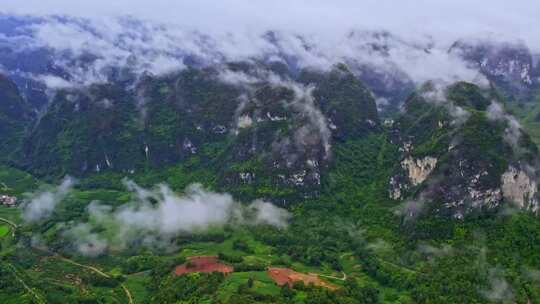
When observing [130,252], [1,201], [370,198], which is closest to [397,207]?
[370,198]

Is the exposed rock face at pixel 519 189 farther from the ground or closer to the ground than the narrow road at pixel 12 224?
farther from the ground

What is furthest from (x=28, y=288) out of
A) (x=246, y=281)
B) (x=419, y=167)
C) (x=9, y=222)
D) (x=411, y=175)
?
(x=419, y=167)

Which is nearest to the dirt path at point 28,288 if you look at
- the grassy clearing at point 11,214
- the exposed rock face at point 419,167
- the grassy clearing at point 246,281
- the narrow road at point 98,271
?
the narrow road at point 98,271

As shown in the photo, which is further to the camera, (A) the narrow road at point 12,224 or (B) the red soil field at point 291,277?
(A) the narrow road at point 12,224

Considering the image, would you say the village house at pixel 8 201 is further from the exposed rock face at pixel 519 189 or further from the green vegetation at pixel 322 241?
the exposed rock face at pixel 519 189

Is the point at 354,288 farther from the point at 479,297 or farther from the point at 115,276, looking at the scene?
the point at 115,276

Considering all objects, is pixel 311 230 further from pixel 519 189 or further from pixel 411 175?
pixel 519 189
